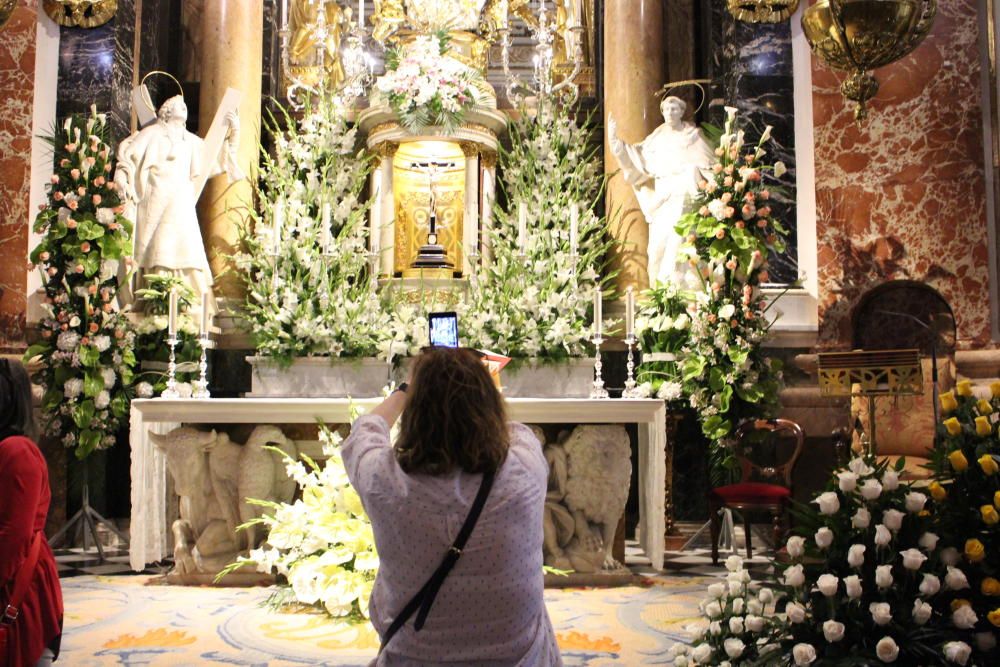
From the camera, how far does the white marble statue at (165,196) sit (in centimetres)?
820

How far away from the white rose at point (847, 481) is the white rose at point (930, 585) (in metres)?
0.34

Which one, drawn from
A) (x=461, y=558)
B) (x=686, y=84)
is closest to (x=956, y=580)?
(x=461, y=558)

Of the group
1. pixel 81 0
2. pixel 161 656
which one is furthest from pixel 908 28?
pixel 81 0

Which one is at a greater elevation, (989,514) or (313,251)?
(313,251)

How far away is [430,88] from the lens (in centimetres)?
823

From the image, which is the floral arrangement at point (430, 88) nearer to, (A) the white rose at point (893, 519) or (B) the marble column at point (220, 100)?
(B) the marble column at point (220, 100)

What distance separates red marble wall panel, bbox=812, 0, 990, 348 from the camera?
8227 millimetres

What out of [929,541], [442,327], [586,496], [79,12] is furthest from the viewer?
[79,12]

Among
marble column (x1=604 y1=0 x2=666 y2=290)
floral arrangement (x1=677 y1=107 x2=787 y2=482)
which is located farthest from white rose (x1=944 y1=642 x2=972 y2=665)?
marble column (x1=604 y1=0 x2=666 y2=290)

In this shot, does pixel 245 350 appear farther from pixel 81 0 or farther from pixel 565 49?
pixel 565 49

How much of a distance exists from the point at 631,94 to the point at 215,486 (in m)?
4.86

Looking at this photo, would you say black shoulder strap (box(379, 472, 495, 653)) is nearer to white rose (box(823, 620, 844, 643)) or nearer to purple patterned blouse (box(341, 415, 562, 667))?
purple patterned blouse (box(341, 415, 562, 667))

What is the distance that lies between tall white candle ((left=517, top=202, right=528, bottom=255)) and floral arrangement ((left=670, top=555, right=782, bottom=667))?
5228mm

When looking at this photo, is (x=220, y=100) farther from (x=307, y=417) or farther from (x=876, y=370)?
(x=876, y=370)
